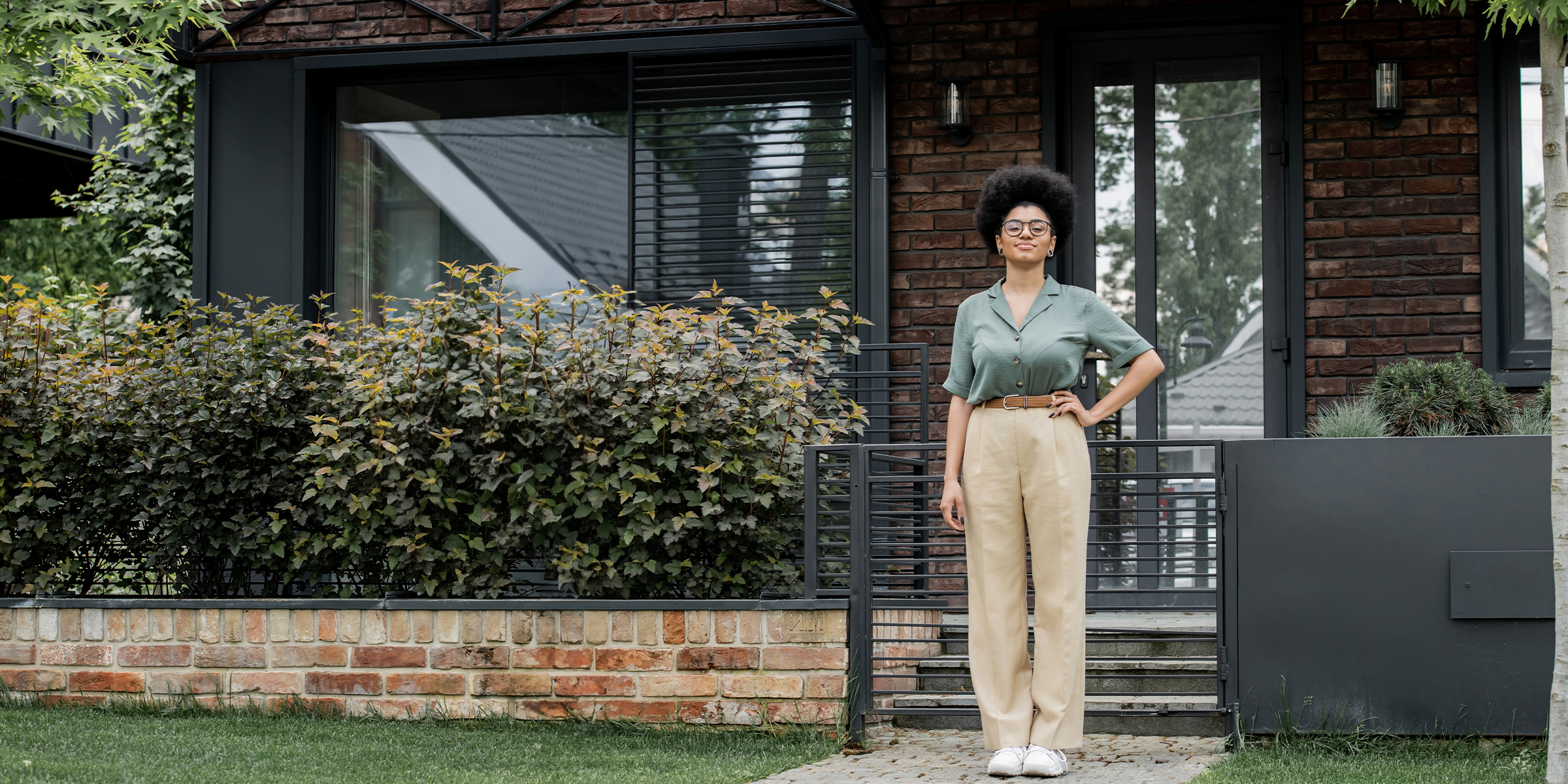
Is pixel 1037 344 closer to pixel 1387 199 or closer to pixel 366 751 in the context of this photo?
pixel 366 751

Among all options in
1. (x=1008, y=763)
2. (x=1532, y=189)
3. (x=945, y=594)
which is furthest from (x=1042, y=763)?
(x=1532, y=189)

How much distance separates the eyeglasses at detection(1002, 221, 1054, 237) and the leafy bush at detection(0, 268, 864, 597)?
3.90ft

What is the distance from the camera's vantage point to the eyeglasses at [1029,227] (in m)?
4.05

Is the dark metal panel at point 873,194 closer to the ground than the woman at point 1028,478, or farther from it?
farther from it

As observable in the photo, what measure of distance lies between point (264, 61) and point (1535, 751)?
6.98 m

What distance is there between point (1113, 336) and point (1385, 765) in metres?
1.55

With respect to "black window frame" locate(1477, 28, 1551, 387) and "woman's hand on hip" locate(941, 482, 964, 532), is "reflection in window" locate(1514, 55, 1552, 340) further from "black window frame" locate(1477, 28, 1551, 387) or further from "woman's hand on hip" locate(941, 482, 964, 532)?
"woman's hand on hip" locate(941, 482, 964, 532)

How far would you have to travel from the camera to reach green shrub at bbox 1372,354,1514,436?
5.17 m

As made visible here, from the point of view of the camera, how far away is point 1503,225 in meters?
6.18

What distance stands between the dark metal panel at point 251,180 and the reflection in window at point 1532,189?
6312mm

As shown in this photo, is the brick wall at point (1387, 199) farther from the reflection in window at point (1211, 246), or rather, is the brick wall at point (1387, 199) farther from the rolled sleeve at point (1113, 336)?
the rolled sleeve at point (1113, 336)

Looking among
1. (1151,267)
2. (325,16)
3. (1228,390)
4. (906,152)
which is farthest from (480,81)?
(1228,390)

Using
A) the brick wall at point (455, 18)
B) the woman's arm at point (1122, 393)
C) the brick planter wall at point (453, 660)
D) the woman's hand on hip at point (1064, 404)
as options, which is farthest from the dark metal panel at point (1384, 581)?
the brick wall at point (455, 18)

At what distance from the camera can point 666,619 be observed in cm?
477
